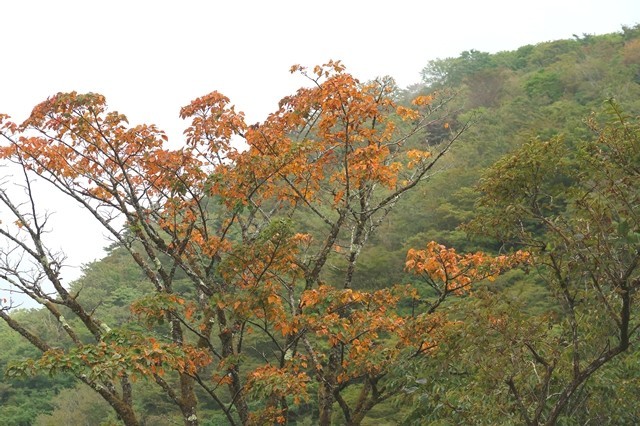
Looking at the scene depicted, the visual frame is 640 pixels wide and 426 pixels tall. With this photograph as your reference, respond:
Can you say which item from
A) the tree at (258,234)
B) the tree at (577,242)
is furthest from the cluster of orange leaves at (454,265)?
the tree at (577,242)

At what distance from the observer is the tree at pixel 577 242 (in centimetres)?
382

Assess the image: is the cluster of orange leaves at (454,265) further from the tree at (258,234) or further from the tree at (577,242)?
the tree at (577,242)

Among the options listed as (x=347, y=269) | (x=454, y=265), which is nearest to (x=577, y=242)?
(x=454, y=265)

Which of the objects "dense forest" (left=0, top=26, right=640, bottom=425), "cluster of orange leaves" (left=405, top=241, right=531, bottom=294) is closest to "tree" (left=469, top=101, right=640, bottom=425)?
"dense forest" (left=0, top=26, right=640, bottom=425)

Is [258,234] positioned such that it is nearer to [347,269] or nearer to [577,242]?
[347,269]

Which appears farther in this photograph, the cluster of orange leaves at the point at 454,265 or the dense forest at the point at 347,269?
the cluster of orange leaves at the point at 454,265

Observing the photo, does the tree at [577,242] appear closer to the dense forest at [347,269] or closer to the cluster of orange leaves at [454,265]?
the dense forest at [347,269]

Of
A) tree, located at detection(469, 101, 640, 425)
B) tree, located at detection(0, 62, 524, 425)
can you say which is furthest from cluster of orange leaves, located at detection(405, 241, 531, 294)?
tree, located at detection(469, 101, 640, 425)

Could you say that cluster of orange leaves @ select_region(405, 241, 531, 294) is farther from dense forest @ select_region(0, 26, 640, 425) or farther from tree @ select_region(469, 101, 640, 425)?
tree @ select_region(469, 101, 640, 425)

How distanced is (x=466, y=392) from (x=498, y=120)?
23.9m

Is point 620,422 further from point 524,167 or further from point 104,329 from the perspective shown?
point 104,329

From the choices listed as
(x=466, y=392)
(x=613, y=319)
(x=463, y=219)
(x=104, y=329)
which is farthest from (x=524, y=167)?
(x=463, y=219)

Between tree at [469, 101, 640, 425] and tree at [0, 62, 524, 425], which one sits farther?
tree at [0, 62, 524, 425]

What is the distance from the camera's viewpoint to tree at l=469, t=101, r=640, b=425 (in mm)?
3822
